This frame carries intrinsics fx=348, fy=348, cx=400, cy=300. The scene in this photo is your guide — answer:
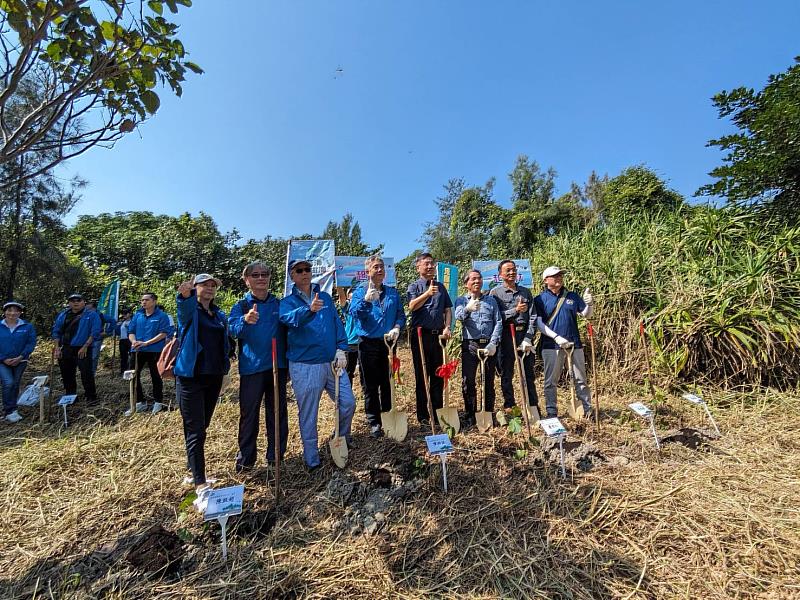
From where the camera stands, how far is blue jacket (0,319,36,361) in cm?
501

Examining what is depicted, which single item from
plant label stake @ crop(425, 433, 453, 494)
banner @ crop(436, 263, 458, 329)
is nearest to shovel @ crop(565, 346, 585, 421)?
plant label stake @ crop(425, 433, 453, 494)

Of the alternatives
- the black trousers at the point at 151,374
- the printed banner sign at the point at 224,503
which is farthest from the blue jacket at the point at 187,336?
the black trousers at the point at 151,374

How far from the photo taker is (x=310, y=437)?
2984 millimetres

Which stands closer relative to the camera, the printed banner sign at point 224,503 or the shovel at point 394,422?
the printed banner sign at point 224,503

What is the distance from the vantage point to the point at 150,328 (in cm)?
520

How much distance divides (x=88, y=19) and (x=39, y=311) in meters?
11.9

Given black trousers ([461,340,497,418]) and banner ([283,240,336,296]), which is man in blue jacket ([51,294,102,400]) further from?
black trousers ([461,340,497,418])

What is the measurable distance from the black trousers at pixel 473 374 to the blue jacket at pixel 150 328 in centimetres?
442

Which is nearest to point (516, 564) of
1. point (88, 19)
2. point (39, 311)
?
point (88, 19)

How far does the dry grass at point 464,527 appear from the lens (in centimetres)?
192

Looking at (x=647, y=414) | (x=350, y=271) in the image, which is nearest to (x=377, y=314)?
(x=647, y=414)

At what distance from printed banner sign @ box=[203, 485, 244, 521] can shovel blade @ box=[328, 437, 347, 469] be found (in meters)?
0.93

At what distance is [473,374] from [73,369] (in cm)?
608

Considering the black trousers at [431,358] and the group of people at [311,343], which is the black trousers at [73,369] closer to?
the group of people at [311,343]
